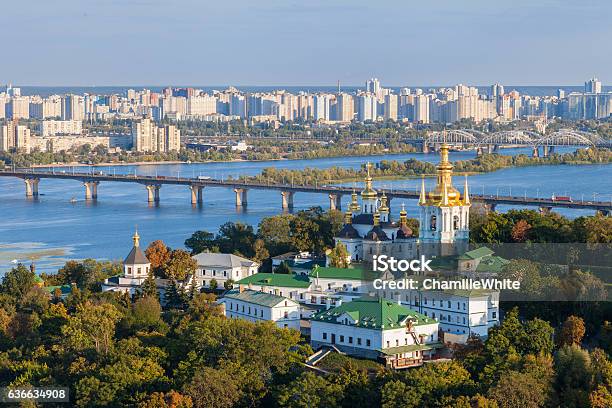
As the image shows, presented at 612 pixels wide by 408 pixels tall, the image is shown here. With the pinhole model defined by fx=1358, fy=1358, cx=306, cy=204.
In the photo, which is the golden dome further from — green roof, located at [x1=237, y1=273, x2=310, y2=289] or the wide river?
the wide river

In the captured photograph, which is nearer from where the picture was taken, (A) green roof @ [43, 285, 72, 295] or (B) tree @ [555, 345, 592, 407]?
(B) tree @ [555, 345, 592, 407]

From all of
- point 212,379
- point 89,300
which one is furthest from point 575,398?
point 89,300

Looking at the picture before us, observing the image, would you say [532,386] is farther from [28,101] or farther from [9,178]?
[28,101]

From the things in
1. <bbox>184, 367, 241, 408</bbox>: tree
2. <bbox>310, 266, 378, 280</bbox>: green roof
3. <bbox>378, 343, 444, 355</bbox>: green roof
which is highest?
<bbox>310, 266, 378, 280</bbox>: green roof

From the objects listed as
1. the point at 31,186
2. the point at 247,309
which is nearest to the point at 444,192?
the point at 247,309

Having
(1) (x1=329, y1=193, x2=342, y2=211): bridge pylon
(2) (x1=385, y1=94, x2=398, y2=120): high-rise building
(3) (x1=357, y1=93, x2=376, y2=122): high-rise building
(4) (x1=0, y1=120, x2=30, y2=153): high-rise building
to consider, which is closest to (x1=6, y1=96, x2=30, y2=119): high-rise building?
(3) (x1=357, y1=93, x2=376, y2=122): high-rise building
